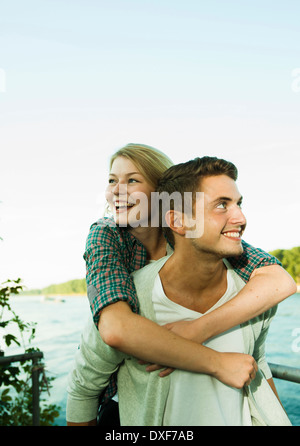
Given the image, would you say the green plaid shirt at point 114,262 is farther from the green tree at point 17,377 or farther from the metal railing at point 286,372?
the green tree at point 17,377

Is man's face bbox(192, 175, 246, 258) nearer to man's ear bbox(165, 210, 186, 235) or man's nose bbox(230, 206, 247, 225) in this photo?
man's nose bbox(230, 206, 247, 225)

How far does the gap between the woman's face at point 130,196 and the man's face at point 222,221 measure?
404mm

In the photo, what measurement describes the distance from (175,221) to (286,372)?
2.58 feet

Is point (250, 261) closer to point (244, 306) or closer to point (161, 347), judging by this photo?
point (244, 306)

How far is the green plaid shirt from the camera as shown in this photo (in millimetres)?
1567

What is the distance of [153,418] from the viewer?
5.20 ft

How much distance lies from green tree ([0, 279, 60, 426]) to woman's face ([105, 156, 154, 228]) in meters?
1.74

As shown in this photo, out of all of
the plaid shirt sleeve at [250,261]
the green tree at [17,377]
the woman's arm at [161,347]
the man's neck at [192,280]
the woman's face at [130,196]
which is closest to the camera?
the woman's arm at [161,347]

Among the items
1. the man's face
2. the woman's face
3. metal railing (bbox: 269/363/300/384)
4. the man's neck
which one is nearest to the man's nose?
the man's face

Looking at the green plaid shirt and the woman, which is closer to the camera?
the woman

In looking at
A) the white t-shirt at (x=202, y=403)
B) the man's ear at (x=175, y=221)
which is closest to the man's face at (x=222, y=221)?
the man's ear at (x=175, y=221)

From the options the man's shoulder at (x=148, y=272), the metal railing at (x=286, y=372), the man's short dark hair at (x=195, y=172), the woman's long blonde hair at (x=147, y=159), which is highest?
the woman's long blonde hair at (x=147, y=159)

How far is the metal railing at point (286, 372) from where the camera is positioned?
1779 mm
